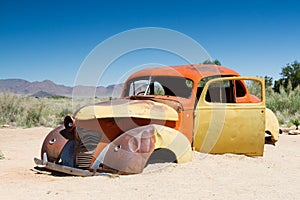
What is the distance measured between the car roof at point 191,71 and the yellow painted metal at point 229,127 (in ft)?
1.38

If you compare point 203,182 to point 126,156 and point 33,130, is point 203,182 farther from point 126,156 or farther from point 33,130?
point 33,130

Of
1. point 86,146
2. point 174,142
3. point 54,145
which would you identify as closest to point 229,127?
point 174,142

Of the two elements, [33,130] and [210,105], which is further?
[33,130]

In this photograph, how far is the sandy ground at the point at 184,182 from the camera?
4926 millimetres

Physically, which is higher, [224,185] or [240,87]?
[240,87]

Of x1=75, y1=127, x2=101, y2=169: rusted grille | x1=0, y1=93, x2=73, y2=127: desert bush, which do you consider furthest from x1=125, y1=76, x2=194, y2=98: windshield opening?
x1=0, y1=93, x2=73, y2=127: desert bush

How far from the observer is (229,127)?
23.6 feet

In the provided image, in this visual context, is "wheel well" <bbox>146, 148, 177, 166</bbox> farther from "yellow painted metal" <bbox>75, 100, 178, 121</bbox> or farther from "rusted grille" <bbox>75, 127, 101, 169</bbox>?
"rusted grille" <bbox>75, 127, 101, 169</bbox>

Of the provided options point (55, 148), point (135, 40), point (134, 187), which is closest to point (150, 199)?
point (134, 187)

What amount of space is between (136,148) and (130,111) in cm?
76

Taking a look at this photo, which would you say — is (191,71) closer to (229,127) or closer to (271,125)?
(229,127)

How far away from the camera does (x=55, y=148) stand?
7312 mm

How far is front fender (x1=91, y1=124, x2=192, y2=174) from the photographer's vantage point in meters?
5.70

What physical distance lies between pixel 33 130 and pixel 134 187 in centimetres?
1081
